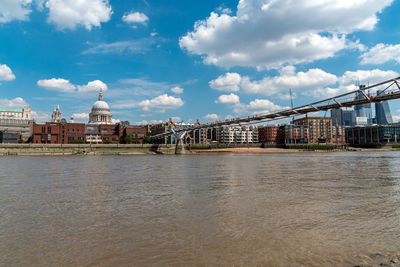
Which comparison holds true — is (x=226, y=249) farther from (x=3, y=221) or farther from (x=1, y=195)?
(x=1, y=195)

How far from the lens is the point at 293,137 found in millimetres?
158000

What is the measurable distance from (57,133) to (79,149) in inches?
1394

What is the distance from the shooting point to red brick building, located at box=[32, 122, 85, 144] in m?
127

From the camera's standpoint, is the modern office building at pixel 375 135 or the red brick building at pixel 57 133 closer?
the red brick building at pixel 57 133

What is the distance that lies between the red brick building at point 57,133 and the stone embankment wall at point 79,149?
29480 mm

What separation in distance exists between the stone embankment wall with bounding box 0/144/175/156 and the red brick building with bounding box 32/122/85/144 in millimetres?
29480

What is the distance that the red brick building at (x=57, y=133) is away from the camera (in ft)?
416

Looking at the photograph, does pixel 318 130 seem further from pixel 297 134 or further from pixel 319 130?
pixel 297 134

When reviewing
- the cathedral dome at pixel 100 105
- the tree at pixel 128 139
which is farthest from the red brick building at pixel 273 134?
the cathedral dome at pixel 100 105

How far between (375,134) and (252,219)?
196 meters

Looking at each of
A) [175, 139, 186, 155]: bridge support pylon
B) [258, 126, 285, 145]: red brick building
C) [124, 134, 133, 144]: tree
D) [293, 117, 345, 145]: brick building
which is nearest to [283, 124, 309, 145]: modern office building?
[293, 117, 345, 145]: brick building

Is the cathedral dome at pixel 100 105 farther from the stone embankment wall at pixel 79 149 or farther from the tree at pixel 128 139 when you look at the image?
the stone embankment wall at pixel 79 149

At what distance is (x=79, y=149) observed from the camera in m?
104

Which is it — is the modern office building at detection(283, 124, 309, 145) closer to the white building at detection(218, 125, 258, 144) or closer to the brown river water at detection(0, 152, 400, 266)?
the white building at detection(218, 125, 258, 144)
